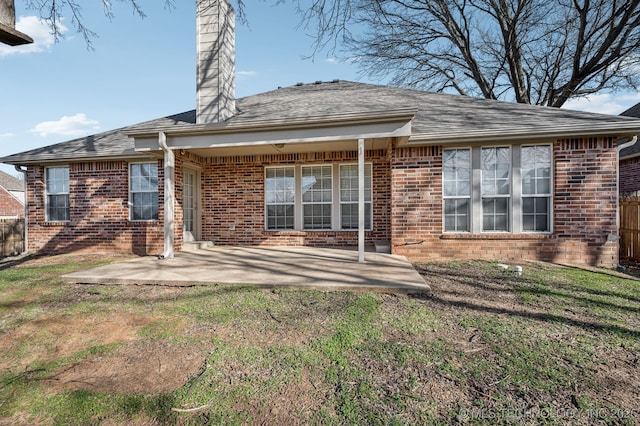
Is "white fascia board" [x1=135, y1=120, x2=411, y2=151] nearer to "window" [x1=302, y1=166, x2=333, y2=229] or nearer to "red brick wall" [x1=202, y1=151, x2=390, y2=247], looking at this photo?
"red brick wall" [x1=202, y1=151, x2=390, y2=247]

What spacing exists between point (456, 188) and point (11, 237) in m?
12.7

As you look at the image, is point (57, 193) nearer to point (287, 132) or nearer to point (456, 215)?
point (287, 132)

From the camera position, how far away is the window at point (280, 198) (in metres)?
9.08

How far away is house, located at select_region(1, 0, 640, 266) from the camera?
21.4 feet

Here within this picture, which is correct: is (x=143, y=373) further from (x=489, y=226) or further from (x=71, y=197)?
(x=71, y=197)

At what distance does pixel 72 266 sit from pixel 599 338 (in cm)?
874

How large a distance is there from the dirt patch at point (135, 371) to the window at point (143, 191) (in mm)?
6203

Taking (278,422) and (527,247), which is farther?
(527,247)

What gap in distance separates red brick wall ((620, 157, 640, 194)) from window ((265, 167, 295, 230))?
464 inches

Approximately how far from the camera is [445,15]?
1451 cm

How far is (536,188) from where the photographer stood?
678 cm

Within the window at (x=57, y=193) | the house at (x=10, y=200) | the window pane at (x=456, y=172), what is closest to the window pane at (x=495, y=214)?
the window pane at (x=456, y=172)

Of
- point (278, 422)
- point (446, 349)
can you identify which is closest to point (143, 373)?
point (278, 422)

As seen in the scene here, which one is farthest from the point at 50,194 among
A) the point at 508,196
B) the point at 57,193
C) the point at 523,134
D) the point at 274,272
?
the point at 523,134
